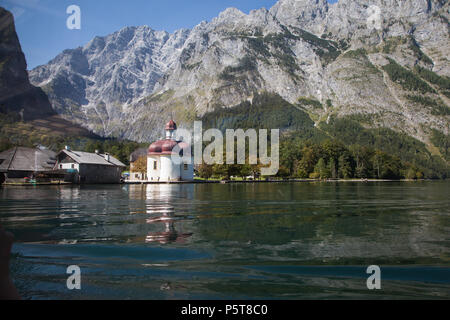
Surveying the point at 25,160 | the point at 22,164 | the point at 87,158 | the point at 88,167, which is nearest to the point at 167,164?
the point at 87,158

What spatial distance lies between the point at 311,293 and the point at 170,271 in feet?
10.8

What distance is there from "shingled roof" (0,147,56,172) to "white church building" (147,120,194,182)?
28615mm

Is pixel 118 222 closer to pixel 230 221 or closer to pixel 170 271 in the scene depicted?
pixel 230 221

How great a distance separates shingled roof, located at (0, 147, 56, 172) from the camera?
7156cm

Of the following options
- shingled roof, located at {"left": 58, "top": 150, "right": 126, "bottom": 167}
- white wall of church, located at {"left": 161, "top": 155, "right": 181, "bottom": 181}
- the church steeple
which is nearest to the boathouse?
shingled roof, located at {"left": 58, "top": 150, "right": 126, "bottom": 167}

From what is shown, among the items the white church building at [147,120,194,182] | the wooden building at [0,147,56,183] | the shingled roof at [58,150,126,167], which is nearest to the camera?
the wooden building at [0,147,56,183]

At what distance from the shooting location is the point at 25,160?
246ft

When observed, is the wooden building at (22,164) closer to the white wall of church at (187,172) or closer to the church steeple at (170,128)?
the church steeple at (170,128)

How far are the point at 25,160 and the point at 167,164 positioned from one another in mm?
36999

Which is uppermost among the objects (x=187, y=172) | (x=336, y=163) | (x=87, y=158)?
(x=336, y=163)

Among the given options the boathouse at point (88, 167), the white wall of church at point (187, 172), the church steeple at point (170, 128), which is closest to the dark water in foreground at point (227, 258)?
the boathouse at point (88, 167)

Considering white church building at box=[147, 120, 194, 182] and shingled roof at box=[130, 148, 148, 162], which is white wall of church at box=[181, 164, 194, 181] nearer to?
white church building at box=[147, 120, 194, 182]

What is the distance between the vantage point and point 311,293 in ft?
21.6

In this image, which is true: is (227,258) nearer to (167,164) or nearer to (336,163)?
(167,164)
